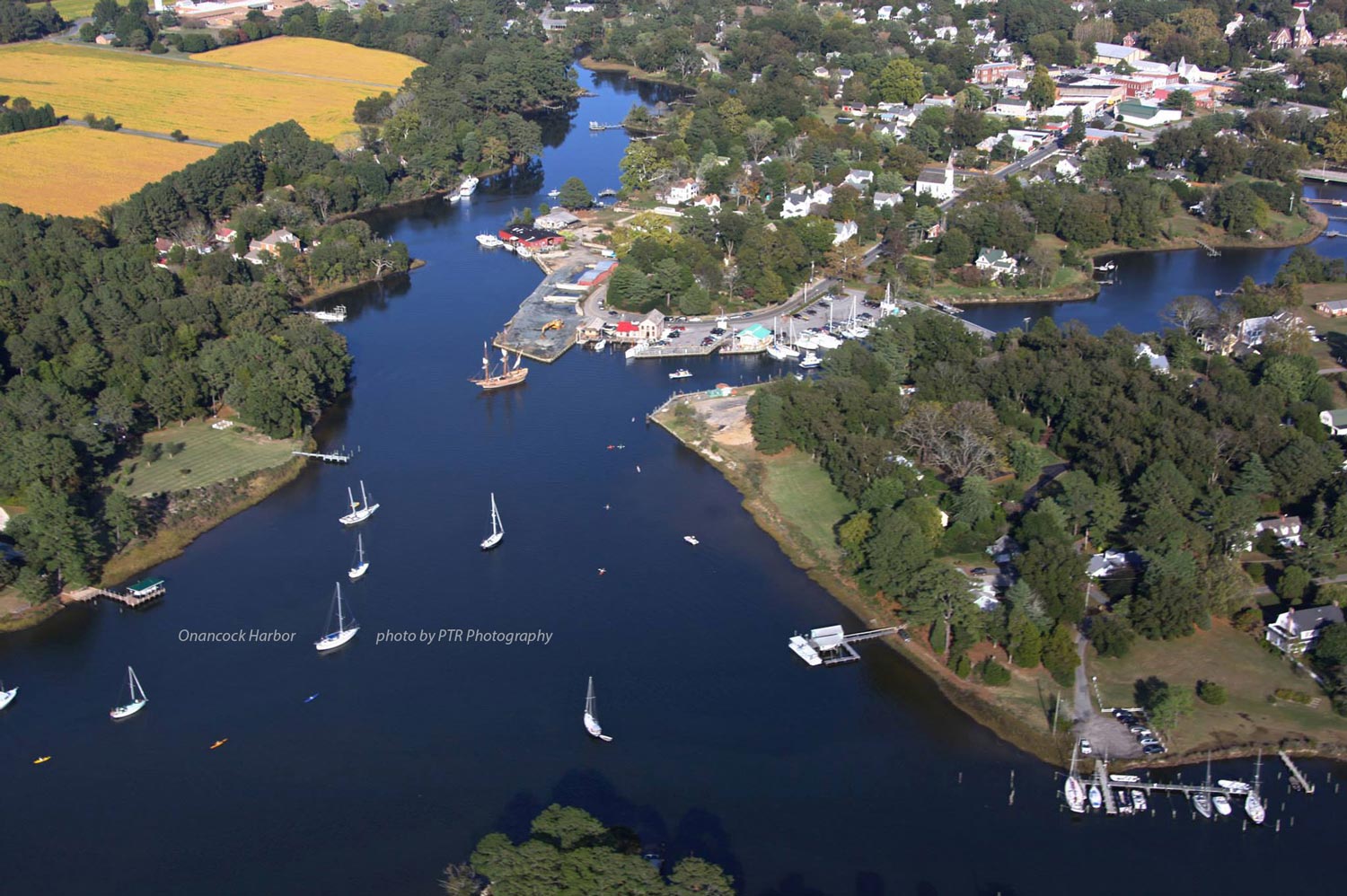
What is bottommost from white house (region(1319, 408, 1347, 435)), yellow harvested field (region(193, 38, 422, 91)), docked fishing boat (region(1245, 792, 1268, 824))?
docked fishing boat (region(1245, 792, 1268, 824))

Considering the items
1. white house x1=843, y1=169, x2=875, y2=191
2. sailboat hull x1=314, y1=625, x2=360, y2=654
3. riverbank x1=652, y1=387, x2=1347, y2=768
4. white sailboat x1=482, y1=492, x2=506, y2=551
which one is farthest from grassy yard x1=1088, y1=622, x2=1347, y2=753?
white house x1=843, y1=169, x2=875, y2=191

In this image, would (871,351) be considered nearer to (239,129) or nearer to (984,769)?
(984,769)

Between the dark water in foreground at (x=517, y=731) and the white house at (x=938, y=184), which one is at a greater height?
the white house at (x=938, y=184)

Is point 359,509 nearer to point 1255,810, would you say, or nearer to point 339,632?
point 339,632

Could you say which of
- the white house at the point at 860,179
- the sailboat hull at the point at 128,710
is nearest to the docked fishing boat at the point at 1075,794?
the sailboat hull at the point at 128,710

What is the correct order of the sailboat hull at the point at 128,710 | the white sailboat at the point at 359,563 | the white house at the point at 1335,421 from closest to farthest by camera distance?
the sailboat hull at the point at 128,710 < the white sailboat at the point at 359,563 < the white house at the point at 1335,421

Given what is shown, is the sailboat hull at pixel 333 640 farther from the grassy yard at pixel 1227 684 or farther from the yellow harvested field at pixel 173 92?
the yellow harvested field at pixel 173 92

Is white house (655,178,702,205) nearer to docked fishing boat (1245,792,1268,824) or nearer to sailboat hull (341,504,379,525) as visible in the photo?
sailboat hull (341,504,379,525)
